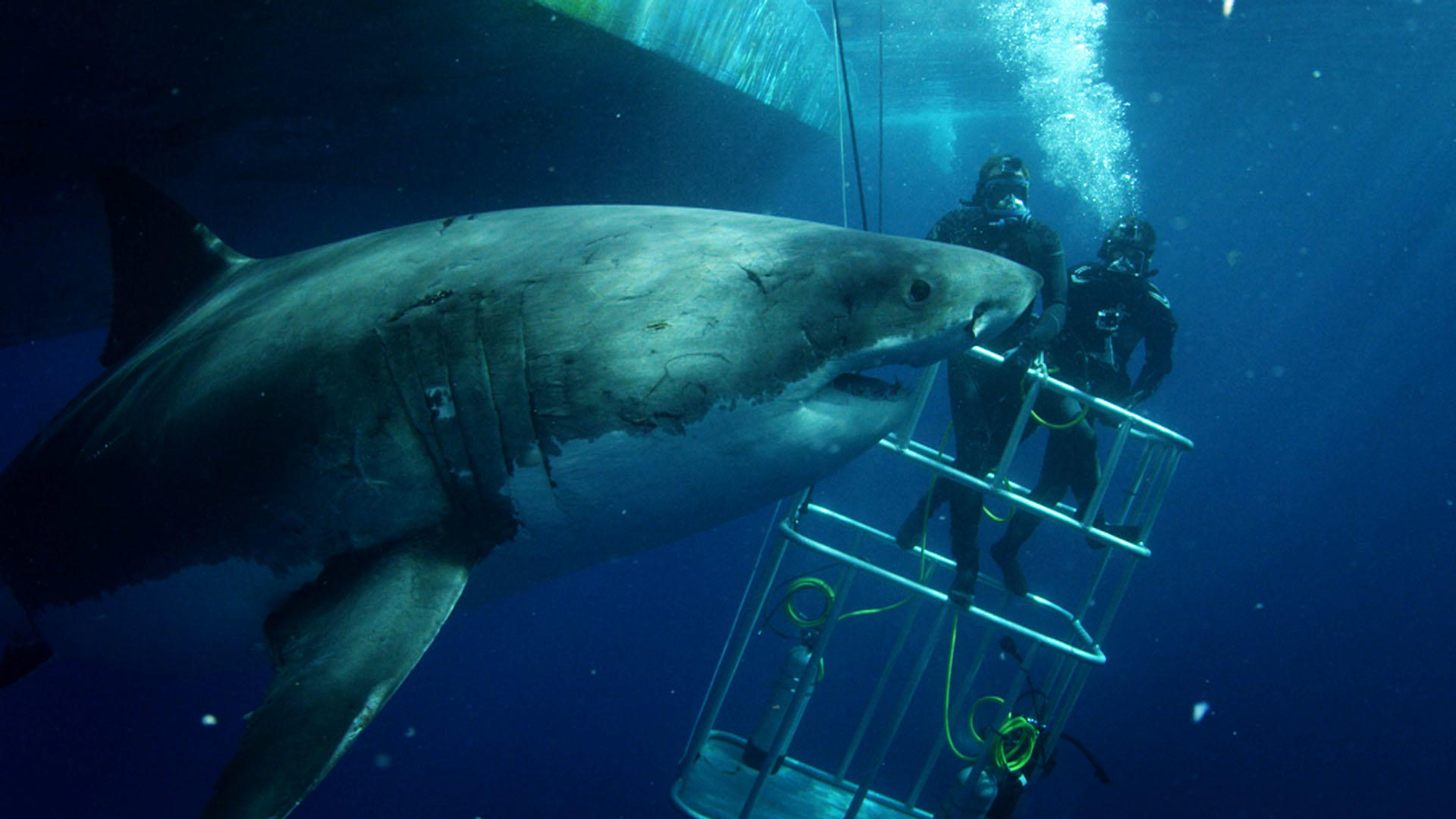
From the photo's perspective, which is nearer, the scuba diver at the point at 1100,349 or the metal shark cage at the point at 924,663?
the metal shark cage at the point at 924,663

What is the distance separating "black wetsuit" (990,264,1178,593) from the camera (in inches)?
249

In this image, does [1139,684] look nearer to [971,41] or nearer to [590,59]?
[971,41]

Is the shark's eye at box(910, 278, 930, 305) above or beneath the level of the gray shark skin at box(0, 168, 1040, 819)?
above

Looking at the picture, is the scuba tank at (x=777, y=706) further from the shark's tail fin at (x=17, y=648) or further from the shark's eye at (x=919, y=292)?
the shark's tail fin at (x=17, y=648)

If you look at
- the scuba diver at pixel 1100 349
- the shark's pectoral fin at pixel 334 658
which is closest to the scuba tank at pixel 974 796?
the scuba diver at pixel 1100 349

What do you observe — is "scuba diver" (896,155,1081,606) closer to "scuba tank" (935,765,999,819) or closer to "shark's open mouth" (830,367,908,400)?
"scuba tank" (935,765,999,819)

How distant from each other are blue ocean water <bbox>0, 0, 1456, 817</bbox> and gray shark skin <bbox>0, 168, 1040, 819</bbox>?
5.35 feet

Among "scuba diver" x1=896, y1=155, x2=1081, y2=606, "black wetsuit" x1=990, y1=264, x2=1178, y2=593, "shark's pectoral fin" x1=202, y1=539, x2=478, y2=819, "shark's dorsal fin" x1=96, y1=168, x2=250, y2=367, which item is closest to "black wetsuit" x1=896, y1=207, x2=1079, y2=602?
"scuba diver" x1=896, y1=155, x2=1081, y2=606

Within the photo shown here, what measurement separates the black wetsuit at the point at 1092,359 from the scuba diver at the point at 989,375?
43cm

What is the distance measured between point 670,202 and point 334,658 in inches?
376

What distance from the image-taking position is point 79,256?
6.43 metres

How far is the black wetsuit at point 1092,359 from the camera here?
6312 millimetres

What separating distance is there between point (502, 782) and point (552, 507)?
56.1ft

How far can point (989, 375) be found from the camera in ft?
20.5
